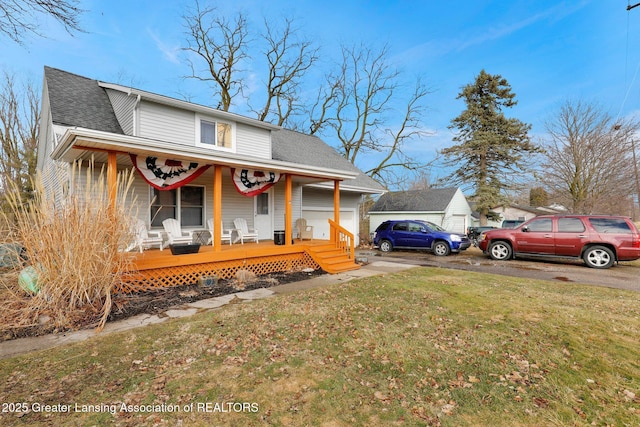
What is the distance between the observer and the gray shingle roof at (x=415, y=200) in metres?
23.3

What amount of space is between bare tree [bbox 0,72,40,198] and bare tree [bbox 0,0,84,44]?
1405cm

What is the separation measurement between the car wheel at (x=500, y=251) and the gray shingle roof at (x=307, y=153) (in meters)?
6.01

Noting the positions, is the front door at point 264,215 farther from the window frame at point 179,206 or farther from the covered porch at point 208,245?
the window frame at point 179,206

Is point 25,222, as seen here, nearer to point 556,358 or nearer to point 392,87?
point 556,358

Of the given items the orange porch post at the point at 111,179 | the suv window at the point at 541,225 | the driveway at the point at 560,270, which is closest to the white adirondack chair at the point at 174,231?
the orange porch post at the point at 111,179

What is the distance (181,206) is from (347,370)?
7.52m

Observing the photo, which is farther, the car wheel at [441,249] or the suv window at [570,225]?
the car wheel at [441,249]

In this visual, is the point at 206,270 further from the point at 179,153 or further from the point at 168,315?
the point at 179,153

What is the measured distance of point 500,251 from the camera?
1105cm

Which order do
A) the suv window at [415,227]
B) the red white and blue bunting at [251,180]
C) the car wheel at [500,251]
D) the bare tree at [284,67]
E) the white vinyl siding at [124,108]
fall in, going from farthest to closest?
the bare tree at [284,67], the suv window at [415,227], the car wheel at [500,251], the white vinyl siding at [124,108], the red white and blue bunting at [251,180]

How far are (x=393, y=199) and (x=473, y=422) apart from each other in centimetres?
2266

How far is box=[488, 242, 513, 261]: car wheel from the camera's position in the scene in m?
10.9

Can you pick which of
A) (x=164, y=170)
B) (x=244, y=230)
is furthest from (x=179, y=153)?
(x=244, y=230)

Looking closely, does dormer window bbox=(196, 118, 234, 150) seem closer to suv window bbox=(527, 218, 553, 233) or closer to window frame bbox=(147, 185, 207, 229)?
window frame bbox=(147, 185, 207, 229)
